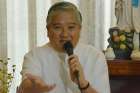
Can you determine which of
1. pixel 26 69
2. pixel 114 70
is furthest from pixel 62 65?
pixel 114 70

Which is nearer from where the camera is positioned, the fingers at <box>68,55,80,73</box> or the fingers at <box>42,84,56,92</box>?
the fingers at <box>68,55,80,73</box>

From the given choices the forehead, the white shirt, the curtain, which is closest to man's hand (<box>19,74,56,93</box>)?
the white shirt

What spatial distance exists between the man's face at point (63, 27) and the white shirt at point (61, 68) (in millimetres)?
104

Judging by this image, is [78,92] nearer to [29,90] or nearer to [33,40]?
[29,90]

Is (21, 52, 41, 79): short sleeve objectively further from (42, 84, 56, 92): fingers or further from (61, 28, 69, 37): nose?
(61, 28, 69, 37): nose

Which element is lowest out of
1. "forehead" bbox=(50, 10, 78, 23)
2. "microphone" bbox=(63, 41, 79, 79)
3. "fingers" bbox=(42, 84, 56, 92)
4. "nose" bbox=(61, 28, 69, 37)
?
"fingers" bbox=(42, 84, 56, 92)

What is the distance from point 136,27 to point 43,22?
0.76m

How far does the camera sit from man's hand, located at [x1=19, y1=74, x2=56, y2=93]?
4.30 feet

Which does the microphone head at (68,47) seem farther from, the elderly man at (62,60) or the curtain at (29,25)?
the curtain at (29,25)

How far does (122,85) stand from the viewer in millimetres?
1849

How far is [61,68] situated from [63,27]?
202mm

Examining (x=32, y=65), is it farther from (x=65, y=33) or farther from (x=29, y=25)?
(x=29, y=25)

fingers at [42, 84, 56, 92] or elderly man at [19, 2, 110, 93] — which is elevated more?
elderly man at [19, 2, 110, 93]

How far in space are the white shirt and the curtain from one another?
845mm
